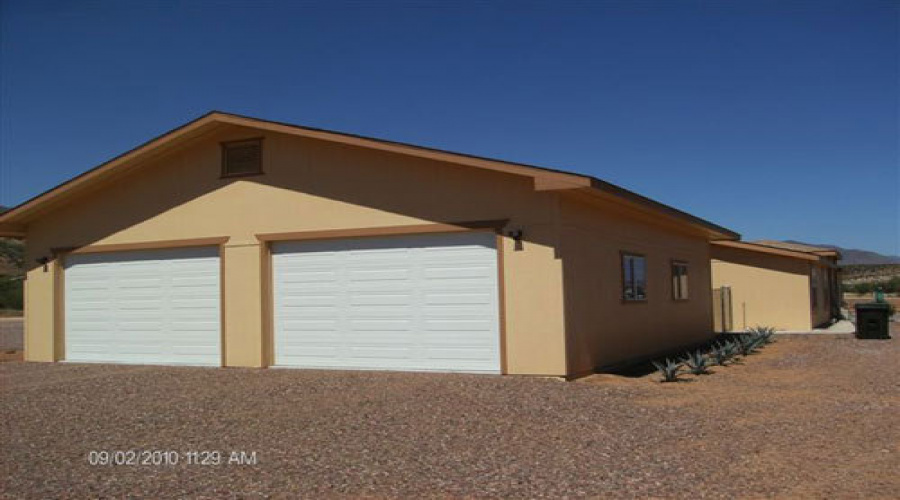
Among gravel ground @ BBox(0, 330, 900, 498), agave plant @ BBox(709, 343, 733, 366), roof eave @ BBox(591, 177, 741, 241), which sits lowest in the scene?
gravel ground @ BBox(0, 330, 900, 498)

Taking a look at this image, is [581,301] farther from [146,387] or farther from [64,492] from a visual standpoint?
[64,492]

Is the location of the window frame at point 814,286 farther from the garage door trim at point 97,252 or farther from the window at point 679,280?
the garage door trim at point 97,252

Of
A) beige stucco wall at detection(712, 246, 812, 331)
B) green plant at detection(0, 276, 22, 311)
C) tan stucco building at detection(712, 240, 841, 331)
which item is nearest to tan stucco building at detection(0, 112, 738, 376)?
tan stucco building at detection(712, 240, 841, 331)

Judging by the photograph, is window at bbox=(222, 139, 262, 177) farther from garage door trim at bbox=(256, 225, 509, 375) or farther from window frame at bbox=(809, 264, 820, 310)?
window frame at bbox=(809, 264, 820, 310)

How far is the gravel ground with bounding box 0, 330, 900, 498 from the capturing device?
5.88m

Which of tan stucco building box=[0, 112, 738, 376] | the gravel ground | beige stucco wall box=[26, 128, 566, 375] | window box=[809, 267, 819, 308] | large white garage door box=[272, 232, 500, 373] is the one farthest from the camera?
window box=[809, 267, 819, 308]

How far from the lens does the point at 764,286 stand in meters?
23.9

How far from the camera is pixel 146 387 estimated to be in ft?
37.0

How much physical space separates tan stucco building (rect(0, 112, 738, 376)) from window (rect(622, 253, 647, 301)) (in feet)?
0.22

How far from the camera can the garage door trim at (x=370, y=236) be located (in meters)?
11.7

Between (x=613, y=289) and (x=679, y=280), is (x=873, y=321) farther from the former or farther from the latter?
(x=613, y=289)

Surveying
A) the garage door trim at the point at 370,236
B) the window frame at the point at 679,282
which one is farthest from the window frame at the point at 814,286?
the garage door trim at the point at 370,236

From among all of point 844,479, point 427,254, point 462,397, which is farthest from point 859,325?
point 844,479

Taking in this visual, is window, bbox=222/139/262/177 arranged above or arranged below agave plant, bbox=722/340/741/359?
above
